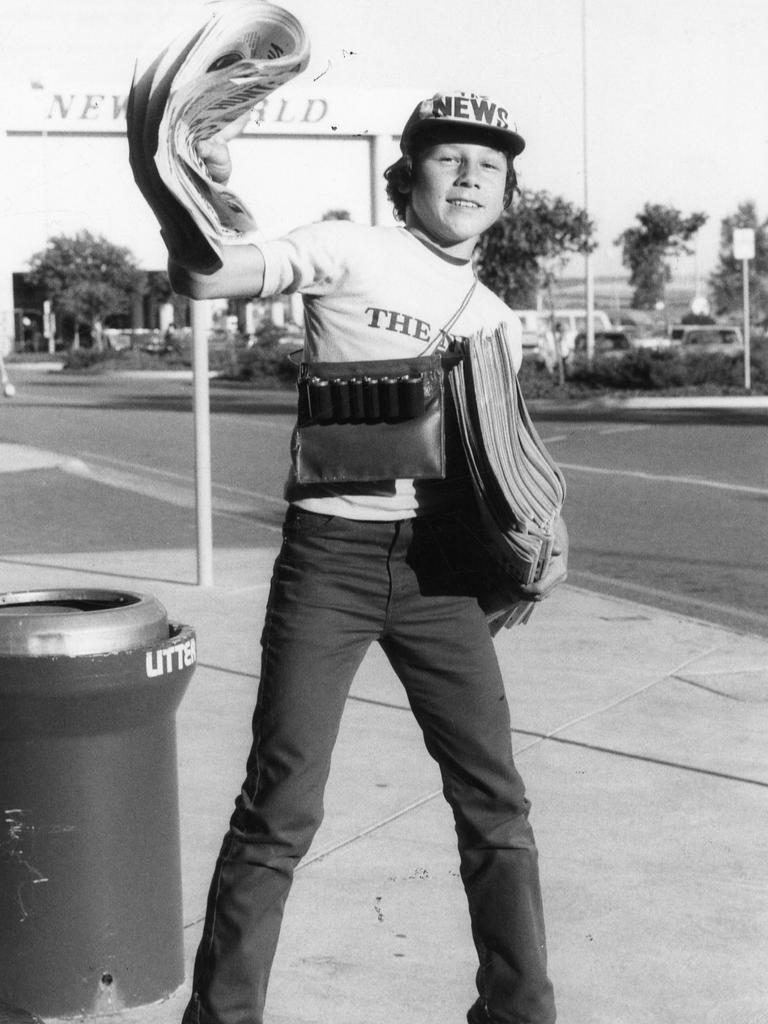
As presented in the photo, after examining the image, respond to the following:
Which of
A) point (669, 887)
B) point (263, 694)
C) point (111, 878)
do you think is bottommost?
point (669, 887)

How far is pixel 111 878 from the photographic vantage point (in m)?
3.33

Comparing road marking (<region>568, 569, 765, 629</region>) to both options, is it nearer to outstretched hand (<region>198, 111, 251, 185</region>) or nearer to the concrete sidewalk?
the concrete sidewalk

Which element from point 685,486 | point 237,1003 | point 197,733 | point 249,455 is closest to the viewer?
point 237,1003

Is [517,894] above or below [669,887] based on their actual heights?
above

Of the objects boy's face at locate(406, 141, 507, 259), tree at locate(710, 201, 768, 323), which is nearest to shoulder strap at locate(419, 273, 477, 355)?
boy's face at locate(406, 141, 507, 259)

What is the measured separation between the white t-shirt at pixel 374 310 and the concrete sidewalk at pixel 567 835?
3.84 feet

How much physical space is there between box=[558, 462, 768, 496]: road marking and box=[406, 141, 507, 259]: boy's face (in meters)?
10.9

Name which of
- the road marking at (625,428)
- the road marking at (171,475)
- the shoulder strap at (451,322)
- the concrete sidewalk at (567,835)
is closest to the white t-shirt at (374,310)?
the shoulder strap at (451,322)

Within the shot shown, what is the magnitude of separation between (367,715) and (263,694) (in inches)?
121

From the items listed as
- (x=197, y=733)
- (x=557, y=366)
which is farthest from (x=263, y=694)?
(x=557, y=366)

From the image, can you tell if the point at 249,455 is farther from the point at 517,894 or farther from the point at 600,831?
the point at 517,894

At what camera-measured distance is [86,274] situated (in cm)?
6612

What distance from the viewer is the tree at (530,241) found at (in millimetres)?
35469

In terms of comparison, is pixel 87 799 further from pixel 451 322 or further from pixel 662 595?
pixel 662 595
